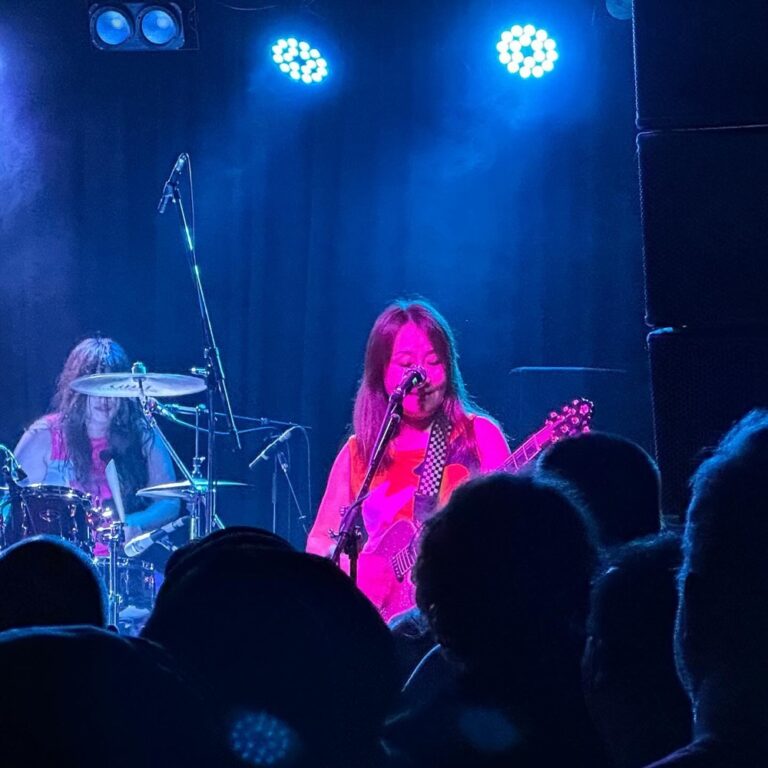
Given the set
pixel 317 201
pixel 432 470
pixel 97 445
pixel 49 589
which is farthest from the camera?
pixel 317 201

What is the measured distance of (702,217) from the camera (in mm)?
1988

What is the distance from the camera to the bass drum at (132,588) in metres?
5.86

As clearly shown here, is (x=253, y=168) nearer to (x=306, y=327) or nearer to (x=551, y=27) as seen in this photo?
(x=306, y=327)

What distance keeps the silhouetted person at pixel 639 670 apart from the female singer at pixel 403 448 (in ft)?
8.83

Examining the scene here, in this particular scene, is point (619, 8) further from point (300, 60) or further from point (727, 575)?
point (727, 575)

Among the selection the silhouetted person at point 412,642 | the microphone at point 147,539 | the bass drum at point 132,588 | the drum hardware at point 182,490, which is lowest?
the bass drum at point 132,588

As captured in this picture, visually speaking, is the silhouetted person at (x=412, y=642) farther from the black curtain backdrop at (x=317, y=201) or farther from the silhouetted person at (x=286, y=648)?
the black curtain backdrop at (x=317, y=201)

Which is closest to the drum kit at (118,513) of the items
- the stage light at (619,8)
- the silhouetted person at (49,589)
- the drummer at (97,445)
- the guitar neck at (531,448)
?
the drummer at (97,445)

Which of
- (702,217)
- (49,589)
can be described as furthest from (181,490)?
(49,589)

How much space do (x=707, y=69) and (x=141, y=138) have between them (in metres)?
5.72

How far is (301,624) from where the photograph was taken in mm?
1116

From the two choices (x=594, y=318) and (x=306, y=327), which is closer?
(x=594, y=318)

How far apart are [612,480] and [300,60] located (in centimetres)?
505

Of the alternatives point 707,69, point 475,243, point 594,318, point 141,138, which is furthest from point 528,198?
point 707,69
